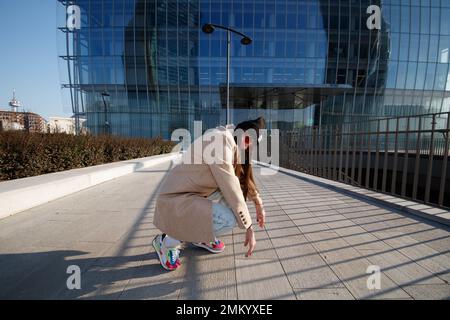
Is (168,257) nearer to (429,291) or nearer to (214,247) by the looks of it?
(214,247)

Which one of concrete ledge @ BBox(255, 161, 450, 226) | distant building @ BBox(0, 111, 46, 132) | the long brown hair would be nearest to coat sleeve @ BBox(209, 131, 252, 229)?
the long brown hair

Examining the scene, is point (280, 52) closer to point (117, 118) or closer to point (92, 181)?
point (117, 118)

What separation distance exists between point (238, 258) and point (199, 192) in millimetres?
962

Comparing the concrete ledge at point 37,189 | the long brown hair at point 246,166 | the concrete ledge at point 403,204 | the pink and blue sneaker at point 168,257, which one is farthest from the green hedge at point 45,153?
the concrete ledge at point 403,204

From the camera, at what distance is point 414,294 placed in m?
1.89

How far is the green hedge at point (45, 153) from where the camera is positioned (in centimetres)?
483

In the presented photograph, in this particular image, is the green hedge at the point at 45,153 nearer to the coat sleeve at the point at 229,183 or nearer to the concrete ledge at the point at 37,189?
the concrete ledge at the point at 37,189

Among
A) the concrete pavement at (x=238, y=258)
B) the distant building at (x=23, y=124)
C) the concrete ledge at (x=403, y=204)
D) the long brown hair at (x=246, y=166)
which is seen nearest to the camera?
the concrete pavement at (x=238, y=258)

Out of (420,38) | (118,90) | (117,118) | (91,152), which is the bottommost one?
(91,152)

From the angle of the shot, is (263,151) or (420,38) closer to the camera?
(263,151)

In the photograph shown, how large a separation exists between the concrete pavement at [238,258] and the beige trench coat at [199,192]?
490 millimetres

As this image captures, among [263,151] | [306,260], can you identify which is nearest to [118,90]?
[263,151]

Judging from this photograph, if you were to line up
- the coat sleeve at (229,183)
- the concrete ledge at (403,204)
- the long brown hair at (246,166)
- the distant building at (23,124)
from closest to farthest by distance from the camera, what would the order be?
the coat sleeve at (229,183), the long brown hair at (246,166), the concrete ledge at (403,204), the distant building at (23,124)

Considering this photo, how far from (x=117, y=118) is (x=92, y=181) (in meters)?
23.3
